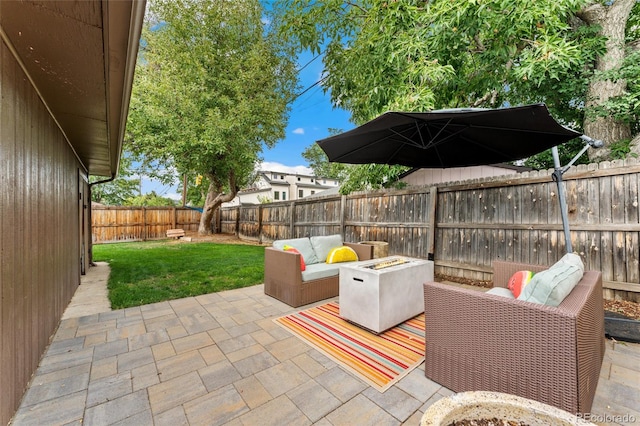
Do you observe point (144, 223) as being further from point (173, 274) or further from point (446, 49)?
point (446, 49)

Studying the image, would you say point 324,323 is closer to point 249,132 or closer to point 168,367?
point 168,367

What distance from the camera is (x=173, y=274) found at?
210 inches

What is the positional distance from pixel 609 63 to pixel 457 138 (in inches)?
145

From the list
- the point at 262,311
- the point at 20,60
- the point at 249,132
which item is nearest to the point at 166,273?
the point at 262,311

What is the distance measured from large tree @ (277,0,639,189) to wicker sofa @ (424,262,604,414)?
123 inches

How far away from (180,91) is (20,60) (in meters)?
9.10

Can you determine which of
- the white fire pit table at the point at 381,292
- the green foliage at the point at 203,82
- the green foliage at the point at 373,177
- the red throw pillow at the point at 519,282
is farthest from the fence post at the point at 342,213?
the green foliage at the point at 203,82

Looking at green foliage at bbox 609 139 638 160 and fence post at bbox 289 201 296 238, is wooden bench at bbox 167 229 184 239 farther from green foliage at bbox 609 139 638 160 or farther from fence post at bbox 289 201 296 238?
green foliage at bbox 609 139 638 160

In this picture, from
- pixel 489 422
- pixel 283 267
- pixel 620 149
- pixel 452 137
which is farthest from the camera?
pixel 620 149

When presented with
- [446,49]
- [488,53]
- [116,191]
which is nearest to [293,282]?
[446,49]

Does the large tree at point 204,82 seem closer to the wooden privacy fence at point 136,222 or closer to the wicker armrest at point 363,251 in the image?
the wooden privacy fence at point 136,222

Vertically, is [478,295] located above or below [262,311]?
above

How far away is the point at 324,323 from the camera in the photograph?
3055 millimetres

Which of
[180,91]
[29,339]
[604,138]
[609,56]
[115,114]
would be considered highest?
[180,91]
